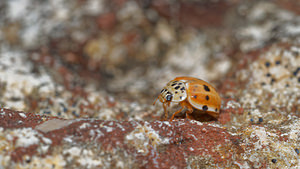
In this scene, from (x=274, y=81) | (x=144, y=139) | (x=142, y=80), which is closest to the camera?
(x=144, y=139)

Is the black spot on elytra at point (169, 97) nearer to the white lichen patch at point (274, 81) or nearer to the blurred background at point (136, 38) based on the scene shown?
the white lichen patch at point (274, 81)

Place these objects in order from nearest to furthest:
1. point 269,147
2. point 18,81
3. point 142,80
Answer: point 269,147
point 18,81
point 142,80

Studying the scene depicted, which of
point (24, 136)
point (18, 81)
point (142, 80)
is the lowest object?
point (24, 136)

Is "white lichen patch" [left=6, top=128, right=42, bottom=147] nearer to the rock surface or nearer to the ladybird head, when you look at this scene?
the rock surface

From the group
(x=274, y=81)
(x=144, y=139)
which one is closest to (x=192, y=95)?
(x=144, y=139)

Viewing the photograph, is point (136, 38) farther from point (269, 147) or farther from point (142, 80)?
point (269, 147)

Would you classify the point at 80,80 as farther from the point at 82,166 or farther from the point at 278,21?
the point at 278,21

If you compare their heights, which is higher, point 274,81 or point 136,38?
point 136,38
